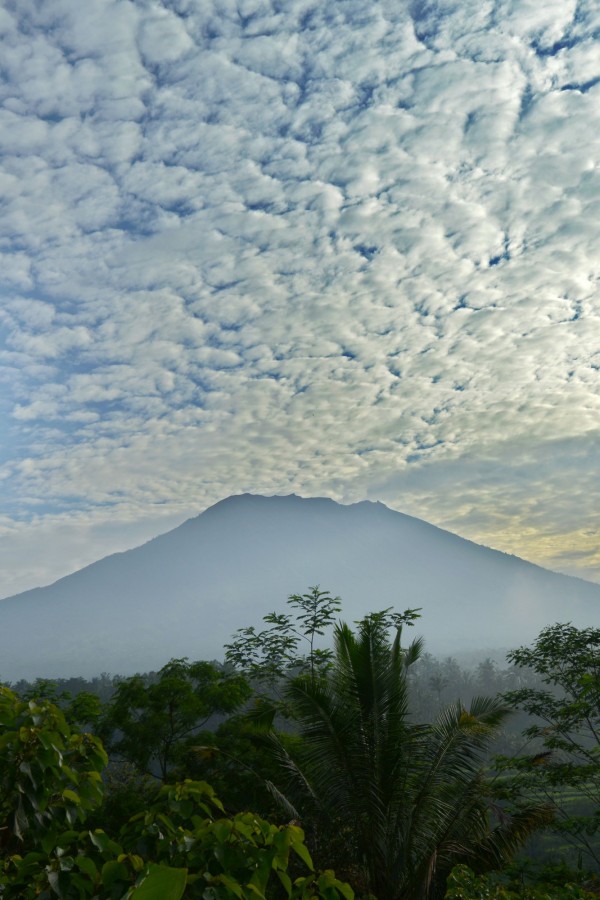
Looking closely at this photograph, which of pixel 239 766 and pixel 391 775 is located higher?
pixel 391 775

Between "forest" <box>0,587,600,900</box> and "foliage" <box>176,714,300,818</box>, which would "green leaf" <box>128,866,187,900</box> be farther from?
"foliage" <box>176,714,300,818</box>

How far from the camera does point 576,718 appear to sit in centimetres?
1249

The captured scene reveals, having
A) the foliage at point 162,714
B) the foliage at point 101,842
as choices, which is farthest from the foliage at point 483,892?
the foliage at point 162,714

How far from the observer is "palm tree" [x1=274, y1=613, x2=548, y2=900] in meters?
9.56

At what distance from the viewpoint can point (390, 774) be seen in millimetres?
9711

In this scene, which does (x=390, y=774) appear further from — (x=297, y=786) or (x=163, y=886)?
(x=163, y=886)

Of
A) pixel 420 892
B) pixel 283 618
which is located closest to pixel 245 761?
pixel 283 618

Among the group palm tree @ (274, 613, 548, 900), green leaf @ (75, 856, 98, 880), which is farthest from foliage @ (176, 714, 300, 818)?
green leaf @ (75, 856, 98, 880)

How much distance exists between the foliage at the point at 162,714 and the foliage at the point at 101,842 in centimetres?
1034

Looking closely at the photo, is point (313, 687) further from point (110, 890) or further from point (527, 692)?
point (110, 890)

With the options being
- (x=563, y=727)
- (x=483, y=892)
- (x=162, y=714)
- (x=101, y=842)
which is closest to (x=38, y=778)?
(x=101, y=842)

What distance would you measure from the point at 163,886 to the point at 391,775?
8618 millimetres

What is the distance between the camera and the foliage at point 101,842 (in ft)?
8.55

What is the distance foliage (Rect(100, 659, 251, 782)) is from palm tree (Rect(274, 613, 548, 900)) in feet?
13.0
